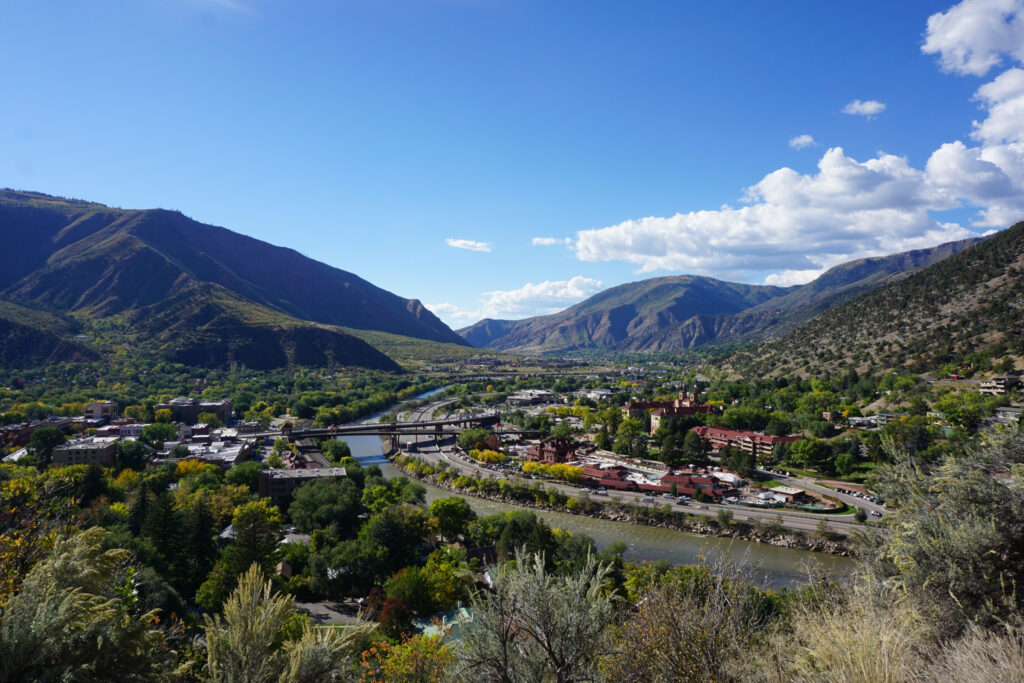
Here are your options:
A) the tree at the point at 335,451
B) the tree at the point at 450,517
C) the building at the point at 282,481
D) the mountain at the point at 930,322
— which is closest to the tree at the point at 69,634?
the tree at the point at 450,517

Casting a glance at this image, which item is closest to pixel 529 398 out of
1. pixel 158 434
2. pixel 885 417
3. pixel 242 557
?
pixel 885 417

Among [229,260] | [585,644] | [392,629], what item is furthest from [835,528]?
[229,260]

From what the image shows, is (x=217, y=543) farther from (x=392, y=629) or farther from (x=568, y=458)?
(x=568, y=458)

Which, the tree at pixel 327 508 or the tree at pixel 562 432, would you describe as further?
the tree at pixel 562 432

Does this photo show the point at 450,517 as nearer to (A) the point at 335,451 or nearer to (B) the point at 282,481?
(B) the point at 282,481

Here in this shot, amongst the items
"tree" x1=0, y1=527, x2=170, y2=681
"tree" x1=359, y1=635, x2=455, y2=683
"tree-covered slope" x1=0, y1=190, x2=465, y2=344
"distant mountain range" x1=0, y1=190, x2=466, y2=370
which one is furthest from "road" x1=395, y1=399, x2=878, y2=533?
"tree-covered slope" x1=0, y1=190, x2=465, y2=344

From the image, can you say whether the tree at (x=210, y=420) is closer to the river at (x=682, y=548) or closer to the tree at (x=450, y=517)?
the river at (x=682, y=548)
